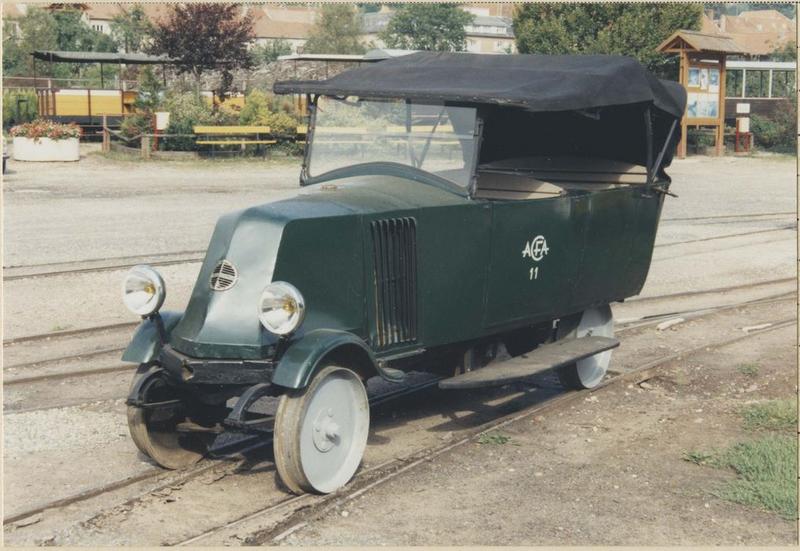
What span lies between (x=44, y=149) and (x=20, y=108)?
41.8 feet

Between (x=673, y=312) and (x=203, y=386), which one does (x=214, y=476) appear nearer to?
(x=203, y=386)

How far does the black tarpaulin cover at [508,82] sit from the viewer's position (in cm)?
718

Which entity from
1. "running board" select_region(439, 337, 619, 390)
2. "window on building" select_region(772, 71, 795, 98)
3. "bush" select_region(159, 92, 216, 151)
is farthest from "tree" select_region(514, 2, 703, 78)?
"running board" select_region(439, 337, 619, 390)

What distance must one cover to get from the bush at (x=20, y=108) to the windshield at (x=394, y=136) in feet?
116

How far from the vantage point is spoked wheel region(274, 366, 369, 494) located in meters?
5.83

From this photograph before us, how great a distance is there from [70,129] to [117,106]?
7880 mm

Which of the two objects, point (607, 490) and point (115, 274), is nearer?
point (607, 490)

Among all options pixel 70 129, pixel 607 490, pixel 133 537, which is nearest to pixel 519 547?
pixel 607 490

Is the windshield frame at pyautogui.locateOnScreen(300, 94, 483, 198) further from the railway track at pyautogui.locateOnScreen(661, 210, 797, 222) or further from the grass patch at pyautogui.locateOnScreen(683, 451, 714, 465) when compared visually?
the railway track at pyautogui.locateOnScreen(661, 210, 797, 222)

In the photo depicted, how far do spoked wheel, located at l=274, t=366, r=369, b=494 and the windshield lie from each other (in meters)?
1.75

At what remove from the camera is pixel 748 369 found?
9305mm

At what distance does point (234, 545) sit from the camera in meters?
5.37

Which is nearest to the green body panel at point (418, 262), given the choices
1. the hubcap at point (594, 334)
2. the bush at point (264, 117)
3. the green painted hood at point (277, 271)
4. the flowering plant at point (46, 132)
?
the green painted hood at point (277, 271)

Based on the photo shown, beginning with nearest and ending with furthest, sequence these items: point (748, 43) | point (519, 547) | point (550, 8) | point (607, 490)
Answer: point (519, 547)
point (607, 490)
point (550, 8)
point (748, 43)
